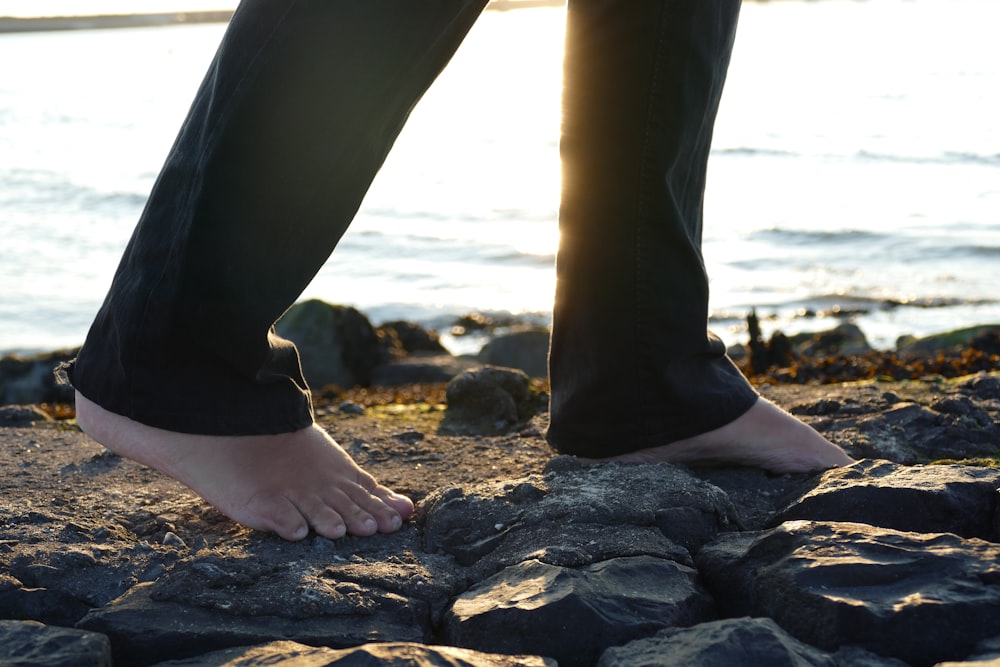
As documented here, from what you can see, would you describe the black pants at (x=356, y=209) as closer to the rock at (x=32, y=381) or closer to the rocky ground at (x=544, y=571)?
the rocky ground at (x=544, y=571)

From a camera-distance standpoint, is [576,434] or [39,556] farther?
[576,434]

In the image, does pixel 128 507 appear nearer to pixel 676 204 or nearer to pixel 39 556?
pixel 39 556

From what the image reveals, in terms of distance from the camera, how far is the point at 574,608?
1.44 metres

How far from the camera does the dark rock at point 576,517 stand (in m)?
1.70

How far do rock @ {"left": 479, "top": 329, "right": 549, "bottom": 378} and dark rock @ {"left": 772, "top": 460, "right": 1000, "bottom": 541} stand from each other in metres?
3.97

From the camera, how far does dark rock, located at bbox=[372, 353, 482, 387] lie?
5652 mm

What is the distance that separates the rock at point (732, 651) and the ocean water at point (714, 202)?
159 centimetres

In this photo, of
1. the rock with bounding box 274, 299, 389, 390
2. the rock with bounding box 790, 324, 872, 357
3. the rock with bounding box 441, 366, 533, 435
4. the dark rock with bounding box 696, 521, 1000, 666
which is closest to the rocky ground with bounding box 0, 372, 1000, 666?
the dark rock with bounding box 696, 521, 1000, 666

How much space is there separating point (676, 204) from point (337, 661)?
107cm

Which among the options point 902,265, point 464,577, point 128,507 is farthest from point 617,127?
point 902,265

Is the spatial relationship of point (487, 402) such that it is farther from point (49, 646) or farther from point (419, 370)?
point (419, 370)

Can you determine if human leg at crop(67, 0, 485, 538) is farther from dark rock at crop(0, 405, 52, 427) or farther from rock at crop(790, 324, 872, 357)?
rock at crop(790, 324, 872, 357)

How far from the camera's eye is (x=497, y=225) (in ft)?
39.3

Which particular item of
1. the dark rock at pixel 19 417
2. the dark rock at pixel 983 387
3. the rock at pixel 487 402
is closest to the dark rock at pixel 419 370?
the rock at pixel 487 402
